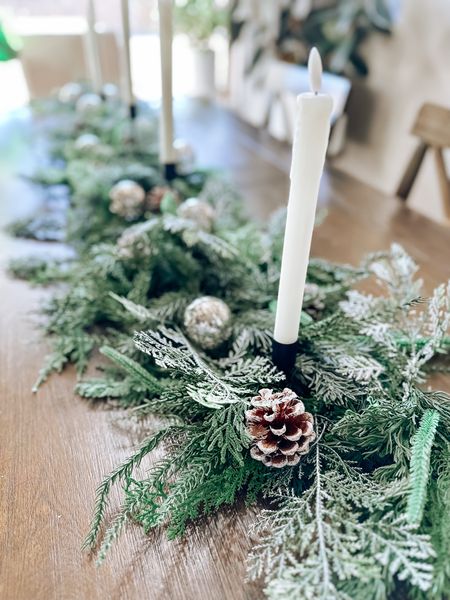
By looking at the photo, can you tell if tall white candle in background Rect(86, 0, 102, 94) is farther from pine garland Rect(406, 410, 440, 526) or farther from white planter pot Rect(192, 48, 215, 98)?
pine garland Rect(406, 410, 440, 526)

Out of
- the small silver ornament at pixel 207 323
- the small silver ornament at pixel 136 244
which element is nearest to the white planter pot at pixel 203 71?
the small silver ornament at pixel 136 244

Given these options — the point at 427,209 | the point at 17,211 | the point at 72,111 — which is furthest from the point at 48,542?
the point at 427,209

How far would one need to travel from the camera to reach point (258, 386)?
1.49 feet

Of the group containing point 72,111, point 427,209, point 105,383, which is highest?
point 105,383

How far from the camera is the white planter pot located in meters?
2.23

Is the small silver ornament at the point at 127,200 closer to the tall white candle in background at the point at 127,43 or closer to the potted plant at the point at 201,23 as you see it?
the tall white candle in background at the point at 127,43

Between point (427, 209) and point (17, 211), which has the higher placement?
point (17, 211)

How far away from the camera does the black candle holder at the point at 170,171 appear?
87 centimetres

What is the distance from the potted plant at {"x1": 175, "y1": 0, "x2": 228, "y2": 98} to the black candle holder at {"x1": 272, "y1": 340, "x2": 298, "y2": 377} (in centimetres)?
210

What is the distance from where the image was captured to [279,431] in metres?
0.39

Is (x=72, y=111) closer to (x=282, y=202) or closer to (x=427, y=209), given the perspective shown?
(x=282, y=202)

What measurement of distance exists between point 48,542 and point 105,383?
17cm

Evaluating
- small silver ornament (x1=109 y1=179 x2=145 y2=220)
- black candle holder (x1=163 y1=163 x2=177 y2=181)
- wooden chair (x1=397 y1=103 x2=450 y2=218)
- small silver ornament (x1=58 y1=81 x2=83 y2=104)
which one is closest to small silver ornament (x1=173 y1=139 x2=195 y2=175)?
black candle holder (x1=163 y1=163 x2=177 y2=181)

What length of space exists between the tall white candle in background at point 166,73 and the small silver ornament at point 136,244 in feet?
0.90
